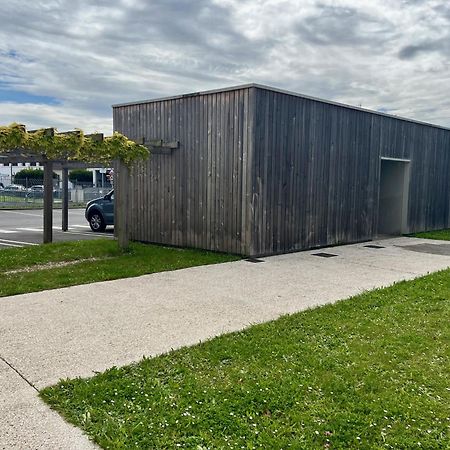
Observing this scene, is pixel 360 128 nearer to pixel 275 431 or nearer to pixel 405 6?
pixel 405 6

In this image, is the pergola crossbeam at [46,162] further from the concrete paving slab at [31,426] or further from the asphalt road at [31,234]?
the concrete paving slab at [31,426]

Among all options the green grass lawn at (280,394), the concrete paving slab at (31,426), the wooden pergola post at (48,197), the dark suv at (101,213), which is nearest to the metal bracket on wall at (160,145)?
the wooden pergola post at (48,197)

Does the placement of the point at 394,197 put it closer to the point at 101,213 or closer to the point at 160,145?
the point at 160,145

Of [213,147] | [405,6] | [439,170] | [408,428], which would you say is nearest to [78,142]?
[213,147]

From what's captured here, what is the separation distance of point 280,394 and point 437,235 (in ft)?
40.2

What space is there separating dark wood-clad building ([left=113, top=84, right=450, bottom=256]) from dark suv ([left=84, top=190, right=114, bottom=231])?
3103 mm

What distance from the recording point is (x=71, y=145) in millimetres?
8016

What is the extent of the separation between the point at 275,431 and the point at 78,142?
6808 millimetres

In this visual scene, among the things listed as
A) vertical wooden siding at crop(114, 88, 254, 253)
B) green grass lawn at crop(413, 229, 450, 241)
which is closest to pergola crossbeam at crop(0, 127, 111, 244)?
vertical wooden siding at crop(114, 88, 254, 253)

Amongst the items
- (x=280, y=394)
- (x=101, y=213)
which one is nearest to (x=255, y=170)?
(x=280, y=394)

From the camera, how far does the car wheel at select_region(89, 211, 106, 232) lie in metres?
14.2

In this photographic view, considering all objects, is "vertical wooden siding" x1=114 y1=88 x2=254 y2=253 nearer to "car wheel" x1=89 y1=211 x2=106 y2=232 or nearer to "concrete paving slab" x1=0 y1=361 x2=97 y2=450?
"car wheel" x1=89 y1=211 x2=106 y2=232

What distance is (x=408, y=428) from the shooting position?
2.61 m

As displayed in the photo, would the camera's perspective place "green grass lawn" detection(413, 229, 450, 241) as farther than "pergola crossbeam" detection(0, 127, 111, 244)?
Yes
